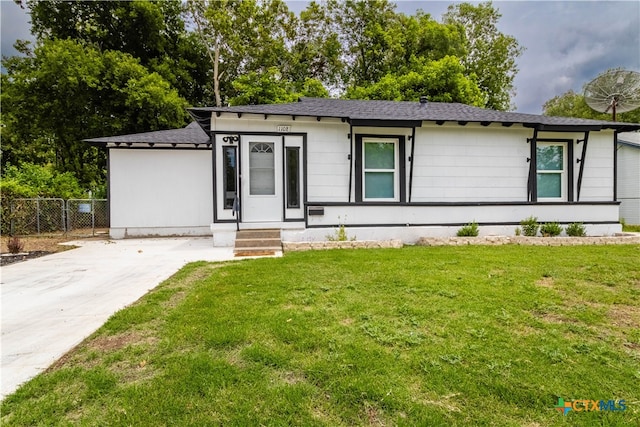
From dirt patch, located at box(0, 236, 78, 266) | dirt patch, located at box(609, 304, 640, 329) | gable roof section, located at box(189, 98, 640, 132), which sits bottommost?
dirt patch, located at box(0, 236, 78, 266)

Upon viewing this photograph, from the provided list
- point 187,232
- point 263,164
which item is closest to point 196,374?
point 263,164

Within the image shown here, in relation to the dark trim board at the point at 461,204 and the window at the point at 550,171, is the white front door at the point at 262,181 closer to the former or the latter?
the dark trim board at the point at 461,204

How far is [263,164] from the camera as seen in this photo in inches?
305

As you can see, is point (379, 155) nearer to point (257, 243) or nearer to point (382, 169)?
point (382, 169)

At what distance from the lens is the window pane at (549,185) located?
859cm

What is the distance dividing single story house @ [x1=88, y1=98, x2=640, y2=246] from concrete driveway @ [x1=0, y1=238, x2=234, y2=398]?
6.00 ft

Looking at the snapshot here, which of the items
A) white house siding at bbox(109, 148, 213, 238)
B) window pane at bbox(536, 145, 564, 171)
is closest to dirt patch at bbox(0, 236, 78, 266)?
white house siding at bbox(109, 148, 213, 238)

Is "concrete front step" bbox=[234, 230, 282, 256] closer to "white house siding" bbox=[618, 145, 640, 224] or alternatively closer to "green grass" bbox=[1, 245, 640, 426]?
"green grass" bbox=[1, 245, 640, 426]

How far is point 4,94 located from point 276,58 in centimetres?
1327

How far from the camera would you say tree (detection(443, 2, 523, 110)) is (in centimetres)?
2243

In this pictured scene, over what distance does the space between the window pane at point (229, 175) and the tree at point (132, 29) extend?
40.3ft

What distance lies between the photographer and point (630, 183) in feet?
48.6

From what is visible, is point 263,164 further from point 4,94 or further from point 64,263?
point 4,94

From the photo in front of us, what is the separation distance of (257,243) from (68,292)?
3.49 meters
